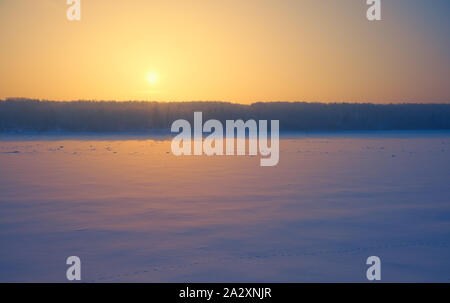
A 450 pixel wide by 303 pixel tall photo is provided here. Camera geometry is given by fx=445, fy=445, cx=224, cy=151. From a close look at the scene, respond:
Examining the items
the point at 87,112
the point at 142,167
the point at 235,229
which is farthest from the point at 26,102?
the point at 235,229

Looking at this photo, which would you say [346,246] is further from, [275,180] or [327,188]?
[275,180]

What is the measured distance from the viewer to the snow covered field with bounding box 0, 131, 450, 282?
9.63 ft

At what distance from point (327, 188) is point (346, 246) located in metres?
2.52

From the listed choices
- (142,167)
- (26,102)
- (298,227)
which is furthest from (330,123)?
(298,227)

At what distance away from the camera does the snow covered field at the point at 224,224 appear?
9.63 feet

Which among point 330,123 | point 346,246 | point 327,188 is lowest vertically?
point 346,246

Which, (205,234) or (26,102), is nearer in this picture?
(205,234)

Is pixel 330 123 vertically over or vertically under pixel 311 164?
over

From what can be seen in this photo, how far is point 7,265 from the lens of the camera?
3.00 m

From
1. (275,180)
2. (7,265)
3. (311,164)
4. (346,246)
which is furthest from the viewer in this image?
(311,164)

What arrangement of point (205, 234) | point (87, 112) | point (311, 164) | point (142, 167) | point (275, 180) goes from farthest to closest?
1. point (87, 112)
2. point (311, 164)
3. point (142, 167)
4. point (275, 180)
5. point (205, 234)

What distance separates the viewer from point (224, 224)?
3.98 meters
